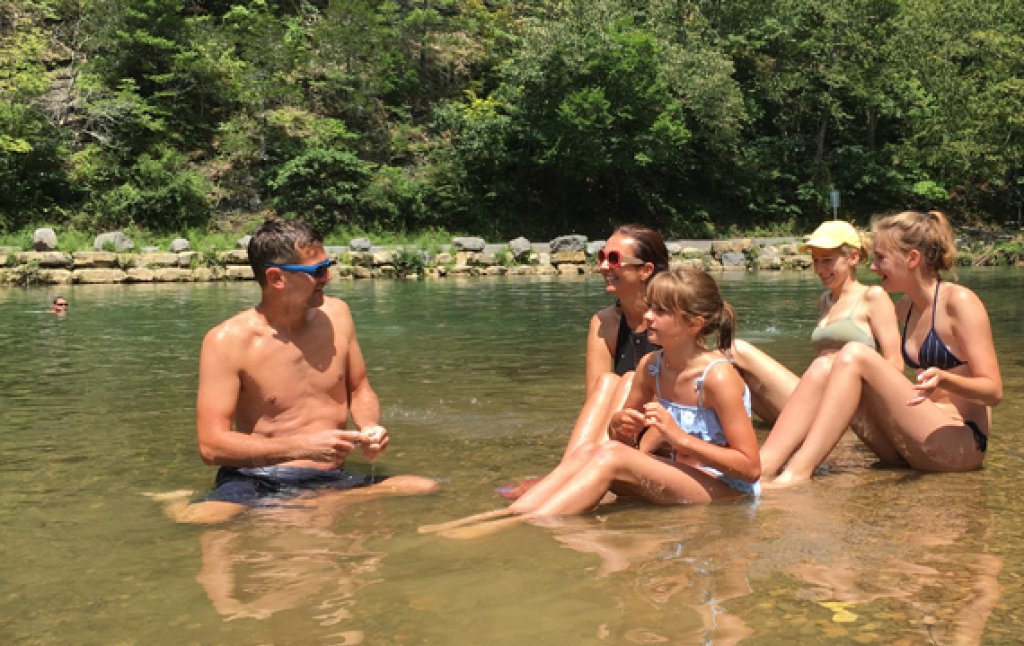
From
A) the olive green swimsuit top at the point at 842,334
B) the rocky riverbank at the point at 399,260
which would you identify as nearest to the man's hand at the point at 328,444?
the olive green swimsuit top at the point at 842,334

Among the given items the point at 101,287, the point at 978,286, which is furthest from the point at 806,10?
the point at 101,287

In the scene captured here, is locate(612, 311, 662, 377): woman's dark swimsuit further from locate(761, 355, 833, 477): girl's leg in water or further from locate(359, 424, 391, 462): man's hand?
locate(359, 424, 391, 462): man's hand

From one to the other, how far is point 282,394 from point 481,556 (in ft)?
5.07

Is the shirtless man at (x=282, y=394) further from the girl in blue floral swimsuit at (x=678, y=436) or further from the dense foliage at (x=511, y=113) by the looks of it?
the dense foliage at (x=511, y=113)

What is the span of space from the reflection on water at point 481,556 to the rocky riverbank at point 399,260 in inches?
743

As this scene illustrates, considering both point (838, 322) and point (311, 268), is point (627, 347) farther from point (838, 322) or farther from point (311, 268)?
point (311, 268)

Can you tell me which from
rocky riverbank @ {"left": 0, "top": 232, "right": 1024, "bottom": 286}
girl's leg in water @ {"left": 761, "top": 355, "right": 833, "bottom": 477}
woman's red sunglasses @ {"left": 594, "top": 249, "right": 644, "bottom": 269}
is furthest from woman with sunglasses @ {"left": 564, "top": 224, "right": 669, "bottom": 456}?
rocky riverbank @ {"left": 0, "top": 232, "right": 1024, "bottom": 286}

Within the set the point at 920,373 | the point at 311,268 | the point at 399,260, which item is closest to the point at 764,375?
the point at 920,373

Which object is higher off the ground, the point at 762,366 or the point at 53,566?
the point at 762,366

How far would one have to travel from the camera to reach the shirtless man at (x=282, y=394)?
15.4ft

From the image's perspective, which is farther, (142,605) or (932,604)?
(142,605)

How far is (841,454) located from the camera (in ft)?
18.9

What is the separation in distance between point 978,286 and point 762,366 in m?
17.2

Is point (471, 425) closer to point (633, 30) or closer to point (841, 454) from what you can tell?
point (841, 454)
